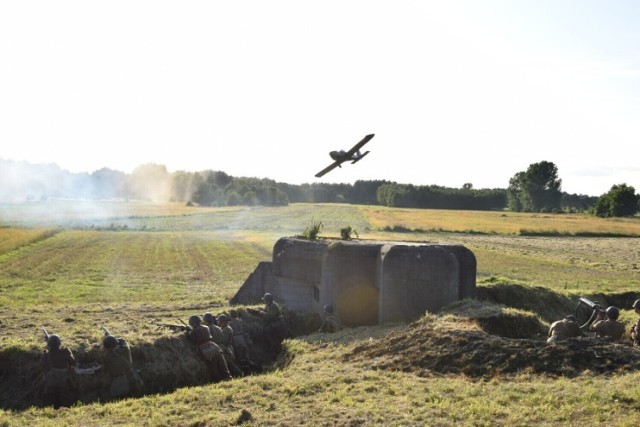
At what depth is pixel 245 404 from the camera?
36.0 ft

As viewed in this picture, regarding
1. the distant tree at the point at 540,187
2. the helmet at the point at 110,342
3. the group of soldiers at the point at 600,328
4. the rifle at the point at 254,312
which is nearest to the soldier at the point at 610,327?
the group of soldiers at the point at 600,328

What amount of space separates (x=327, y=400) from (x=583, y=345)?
15.5 ft

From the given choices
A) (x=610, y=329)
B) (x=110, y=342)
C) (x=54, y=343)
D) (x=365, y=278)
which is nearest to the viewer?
(x=54, y=343)

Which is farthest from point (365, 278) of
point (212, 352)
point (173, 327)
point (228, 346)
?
point (212, 352)

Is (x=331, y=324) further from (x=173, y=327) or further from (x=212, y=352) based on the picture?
(x=212, y=352)

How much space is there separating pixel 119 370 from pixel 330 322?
251 inches

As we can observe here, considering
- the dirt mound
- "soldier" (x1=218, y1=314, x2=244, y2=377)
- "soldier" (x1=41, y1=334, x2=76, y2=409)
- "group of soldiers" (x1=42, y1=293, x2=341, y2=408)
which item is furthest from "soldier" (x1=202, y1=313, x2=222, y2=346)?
"soldier" (x1=41, y1=334, x2=76, y2=409)

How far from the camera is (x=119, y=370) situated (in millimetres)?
13383

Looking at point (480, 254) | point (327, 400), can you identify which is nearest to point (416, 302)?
point (327, 400)

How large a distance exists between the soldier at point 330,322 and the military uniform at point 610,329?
634cm

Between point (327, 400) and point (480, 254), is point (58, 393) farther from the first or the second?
point (480, 254)

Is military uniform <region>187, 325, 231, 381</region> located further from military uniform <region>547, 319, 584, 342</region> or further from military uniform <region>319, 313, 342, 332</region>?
military uniform <region>547, 319, 584, 342</region>

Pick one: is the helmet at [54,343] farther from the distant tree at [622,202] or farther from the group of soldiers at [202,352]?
the distant tree at [622,202]

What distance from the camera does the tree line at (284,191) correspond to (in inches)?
4985
